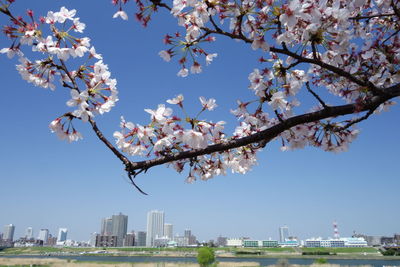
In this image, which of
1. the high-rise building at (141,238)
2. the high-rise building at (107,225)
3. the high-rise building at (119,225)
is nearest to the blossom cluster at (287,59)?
the high-rise building at (119,225)

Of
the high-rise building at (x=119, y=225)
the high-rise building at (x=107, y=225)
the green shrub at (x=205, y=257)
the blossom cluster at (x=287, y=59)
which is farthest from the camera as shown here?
the high-rise building at (x=107, y=225)

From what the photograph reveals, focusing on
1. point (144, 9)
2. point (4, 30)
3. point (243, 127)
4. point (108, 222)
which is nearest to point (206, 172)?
point (243, 127)

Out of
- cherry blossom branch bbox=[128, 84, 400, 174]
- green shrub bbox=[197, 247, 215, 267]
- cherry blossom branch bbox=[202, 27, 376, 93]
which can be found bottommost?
green shrub bbox=[197, 247, 215, 267]

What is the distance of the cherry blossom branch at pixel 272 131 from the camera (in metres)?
1.67

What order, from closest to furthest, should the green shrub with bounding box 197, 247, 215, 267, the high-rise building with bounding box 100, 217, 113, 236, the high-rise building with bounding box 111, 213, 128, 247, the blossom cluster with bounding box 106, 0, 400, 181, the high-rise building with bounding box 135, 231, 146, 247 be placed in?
the blossom cluster with bounding box 106, 0, 400, 181 → the green shrub with bounding box 197, 247, 215, 267 → the high-rise building with bounding box 111, 213, 128, 247 → the high-rise building with bounding box 135, 231, 146, 247 → the high-rise building with bounding box 100, 217, 113, 236

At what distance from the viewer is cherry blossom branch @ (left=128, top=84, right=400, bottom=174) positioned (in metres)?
1.67

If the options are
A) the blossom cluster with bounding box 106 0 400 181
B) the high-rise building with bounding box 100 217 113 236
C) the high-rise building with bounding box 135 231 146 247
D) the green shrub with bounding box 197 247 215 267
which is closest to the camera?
the blossom cluster with bounding box 106 0 400 181

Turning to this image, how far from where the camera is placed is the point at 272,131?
1725 millimetres

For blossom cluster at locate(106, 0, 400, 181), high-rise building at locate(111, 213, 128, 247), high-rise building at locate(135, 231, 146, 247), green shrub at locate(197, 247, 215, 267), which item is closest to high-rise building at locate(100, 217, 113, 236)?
high-rise building at locate(111, 213, 128, 247)

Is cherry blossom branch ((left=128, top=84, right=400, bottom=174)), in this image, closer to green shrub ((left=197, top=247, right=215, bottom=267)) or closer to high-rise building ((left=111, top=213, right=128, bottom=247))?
green shrub ((left=197, top=247, right=215, bottom=267))

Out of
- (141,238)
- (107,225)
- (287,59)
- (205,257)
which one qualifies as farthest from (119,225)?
(287,59)

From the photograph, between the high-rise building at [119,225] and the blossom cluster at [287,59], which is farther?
the high-rise building at [119,225]

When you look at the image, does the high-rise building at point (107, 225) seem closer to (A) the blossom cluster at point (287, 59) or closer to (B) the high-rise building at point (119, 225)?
(B) the high-rise building at point (119, 225)

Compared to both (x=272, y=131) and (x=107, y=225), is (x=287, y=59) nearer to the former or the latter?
(x=272, y=131)
